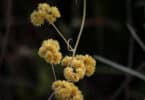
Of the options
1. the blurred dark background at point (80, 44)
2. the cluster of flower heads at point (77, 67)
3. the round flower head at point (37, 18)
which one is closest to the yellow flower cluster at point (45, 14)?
the round flower head at point (37, 18)

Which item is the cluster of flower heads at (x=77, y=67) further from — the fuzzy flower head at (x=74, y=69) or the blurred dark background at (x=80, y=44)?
the blurred dark background at (x=80, y=44)

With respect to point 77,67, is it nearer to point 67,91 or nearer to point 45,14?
point 67,91

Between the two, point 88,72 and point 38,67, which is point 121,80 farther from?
point 88,72

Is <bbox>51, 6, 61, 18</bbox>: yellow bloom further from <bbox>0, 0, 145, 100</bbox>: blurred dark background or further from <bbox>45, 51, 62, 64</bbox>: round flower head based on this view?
<bbox>0, 0, 145, 100</bbox>: blurred dark background

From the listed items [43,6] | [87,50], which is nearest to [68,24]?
[87,50]

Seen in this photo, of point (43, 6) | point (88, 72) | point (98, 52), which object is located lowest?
point (98, 52)

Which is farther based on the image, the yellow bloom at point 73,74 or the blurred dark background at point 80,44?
the blurred dark background at point 80,44

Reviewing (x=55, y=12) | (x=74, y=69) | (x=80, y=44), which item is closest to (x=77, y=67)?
(x=74, y=69)
